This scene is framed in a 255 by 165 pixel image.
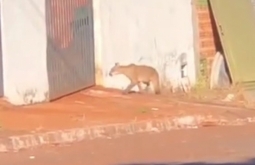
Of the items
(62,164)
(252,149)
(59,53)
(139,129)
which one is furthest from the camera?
(59,53)

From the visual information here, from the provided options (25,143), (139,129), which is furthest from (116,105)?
(25,143)

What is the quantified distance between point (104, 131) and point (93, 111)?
171 cm

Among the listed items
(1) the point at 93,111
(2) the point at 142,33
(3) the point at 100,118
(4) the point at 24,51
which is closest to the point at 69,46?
(4) the point at 24,51

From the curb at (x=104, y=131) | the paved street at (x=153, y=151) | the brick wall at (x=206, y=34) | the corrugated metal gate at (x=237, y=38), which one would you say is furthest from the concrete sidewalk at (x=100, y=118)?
the brick wall at (x=206, y=34)

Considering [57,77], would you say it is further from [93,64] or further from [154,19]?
[154,19]

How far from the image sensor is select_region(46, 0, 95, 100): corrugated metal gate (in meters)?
15.0

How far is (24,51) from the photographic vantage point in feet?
47.2

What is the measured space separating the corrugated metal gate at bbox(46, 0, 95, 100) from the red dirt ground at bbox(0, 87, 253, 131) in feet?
0.75

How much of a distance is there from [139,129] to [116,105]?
6.85 feet

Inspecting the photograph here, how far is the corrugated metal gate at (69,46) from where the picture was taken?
49.3ft

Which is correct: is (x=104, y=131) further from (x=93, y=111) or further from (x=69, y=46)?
(x=69, y=46)

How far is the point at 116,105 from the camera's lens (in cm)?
1523

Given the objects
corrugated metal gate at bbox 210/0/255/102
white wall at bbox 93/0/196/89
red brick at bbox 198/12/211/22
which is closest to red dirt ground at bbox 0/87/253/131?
white wall at bbox 93/0/196/89

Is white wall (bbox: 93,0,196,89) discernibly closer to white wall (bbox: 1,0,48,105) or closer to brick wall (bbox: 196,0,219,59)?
brick wall (bbox: 196,0,219,59)
